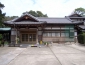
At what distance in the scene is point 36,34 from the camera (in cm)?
1906

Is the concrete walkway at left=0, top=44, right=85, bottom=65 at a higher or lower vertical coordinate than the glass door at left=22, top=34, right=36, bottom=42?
lower

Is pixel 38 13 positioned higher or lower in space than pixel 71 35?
higher

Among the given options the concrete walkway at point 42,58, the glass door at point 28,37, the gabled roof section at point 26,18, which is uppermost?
the gabled roof section at point 26,18

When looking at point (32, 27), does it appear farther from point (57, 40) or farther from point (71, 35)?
point (71, 35)

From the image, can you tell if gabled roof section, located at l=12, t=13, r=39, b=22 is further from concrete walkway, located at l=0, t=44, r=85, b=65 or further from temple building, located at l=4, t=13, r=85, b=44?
concrete walkway, located at l=0, t=44, r=85, b=65

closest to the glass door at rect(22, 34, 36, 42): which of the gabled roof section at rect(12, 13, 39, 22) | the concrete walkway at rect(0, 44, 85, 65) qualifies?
the gabled roof section at rect(12, 13, 39, 22)

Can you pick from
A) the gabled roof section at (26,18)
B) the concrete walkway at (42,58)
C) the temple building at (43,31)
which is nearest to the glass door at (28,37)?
the temple building at (43,31)

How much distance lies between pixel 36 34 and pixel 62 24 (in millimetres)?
5286

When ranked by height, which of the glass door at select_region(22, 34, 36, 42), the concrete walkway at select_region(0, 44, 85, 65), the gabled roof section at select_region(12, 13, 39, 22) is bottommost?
the concrete walkway at select_region(0, 44, 85, 65)

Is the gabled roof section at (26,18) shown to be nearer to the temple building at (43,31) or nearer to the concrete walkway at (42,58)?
the temple building at (43,31)

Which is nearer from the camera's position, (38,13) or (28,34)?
(28,34)

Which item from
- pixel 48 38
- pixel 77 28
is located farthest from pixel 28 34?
pixel 77 28

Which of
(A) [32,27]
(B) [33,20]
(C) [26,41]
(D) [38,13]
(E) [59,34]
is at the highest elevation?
(D) [38,13]

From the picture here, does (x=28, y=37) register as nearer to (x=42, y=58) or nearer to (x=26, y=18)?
(x=26, y=18)
